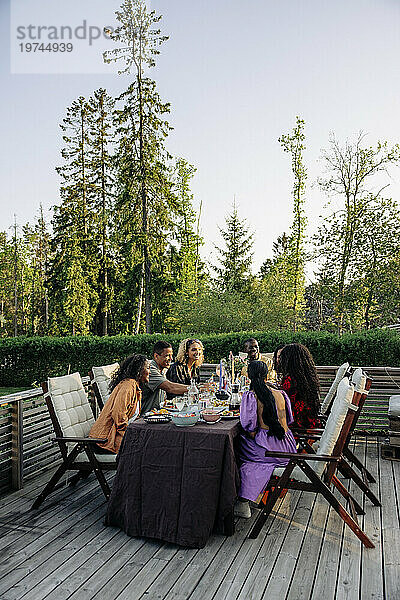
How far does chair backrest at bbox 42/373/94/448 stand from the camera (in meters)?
4.34

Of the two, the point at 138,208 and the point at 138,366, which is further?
the point at 138,208

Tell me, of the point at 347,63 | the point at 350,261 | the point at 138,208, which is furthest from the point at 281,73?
the point at 138,208

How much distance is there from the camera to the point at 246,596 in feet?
9.61

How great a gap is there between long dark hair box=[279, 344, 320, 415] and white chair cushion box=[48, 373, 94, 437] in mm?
1730

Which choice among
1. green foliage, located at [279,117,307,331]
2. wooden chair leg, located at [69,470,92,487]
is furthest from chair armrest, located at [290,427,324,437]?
green foliage, located at [279,117,307,331]

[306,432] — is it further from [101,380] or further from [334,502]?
[101,380]

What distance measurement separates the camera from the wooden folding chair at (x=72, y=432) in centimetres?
420

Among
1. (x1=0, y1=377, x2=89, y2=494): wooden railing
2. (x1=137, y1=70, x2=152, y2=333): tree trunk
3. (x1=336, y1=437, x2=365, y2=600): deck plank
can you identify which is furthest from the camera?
(x1=137, y1=70, x2=152, y2=333): tree trunk

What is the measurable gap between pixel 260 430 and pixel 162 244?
47.3ft

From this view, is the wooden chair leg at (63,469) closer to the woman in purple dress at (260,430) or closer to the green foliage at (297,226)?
the woman in purple dress at (260,430)

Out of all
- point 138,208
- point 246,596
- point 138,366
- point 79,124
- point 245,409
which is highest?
point 79,124

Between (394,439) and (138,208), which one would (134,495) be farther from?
(138,208)

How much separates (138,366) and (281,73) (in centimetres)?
636

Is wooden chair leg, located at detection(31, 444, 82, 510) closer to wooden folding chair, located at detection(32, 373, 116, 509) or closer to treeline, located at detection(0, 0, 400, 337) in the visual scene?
wooden folding chair, located at detection(32, 373, 116, 509)
